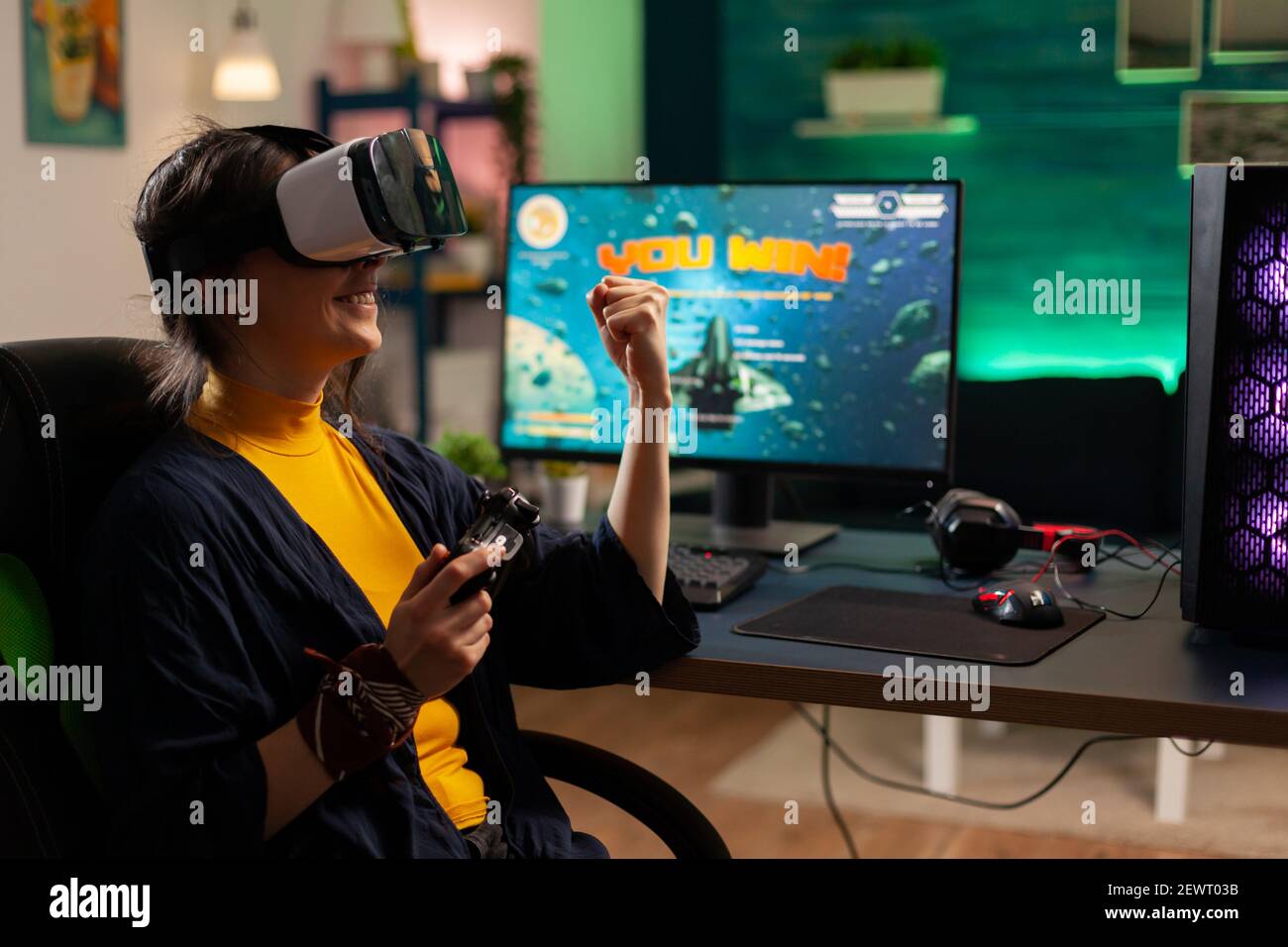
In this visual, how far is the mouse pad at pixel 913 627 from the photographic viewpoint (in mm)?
1368

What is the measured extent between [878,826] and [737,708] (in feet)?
2.64

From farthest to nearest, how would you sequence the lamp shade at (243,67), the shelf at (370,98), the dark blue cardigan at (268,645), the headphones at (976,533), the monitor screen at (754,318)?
the shelf at (370,98) → the lamp shade at (243,67) → the monitor screen at (754,318) → the headphones at (976,533) → the dark blue cardigan at (268,645)

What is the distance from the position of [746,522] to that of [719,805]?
3.99 feet

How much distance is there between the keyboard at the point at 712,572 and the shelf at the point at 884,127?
2823mm

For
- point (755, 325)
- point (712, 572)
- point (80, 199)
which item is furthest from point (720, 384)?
point (80, 199)

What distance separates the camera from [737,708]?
144 inches

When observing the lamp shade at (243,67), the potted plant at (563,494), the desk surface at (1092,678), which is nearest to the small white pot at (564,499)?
the potted plant at (563,494)

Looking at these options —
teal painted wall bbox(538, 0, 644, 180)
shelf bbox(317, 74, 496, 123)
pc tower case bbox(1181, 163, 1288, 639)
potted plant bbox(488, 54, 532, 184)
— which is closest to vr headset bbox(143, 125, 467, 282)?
pc tower case bbox(1181, 163, 1288, 639)

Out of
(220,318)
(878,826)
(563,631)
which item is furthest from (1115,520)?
(220,318)

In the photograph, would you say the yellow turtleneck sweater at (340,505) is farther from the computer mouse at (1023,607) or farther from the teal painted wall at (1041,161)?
the teal painted wall at (1041,161)

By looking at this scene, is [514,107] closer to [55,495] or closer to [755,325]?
[755,325]

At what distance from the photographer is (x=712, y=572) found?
1652mm

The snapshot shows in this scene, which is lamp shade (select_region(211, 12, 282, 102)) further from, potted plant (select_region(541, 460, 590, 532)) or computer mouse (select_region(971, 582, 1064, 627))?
computer mouse (select_region(971, 582, 1064, 627))
